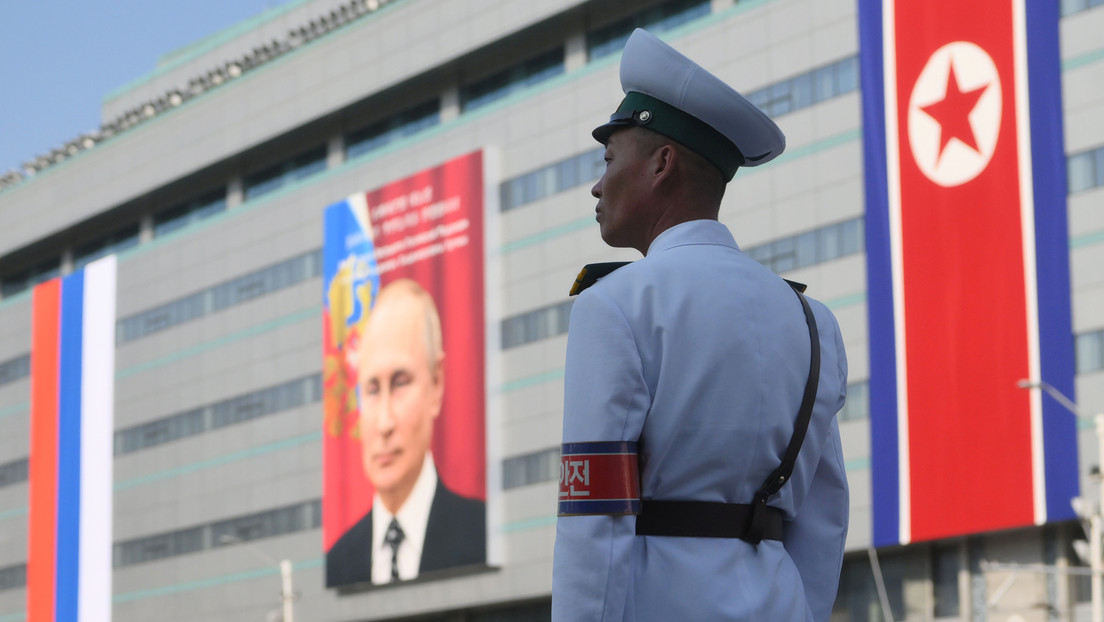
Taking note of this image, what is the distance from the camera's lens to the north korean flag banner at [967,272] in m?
37.2

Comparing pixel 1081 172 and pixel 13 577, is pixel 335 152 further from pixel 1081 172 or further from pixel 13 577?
pixel 1081 172

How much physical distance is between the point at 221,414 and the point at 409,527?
474 inches

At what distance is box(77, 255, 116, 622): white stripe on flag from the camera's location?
62.9 m

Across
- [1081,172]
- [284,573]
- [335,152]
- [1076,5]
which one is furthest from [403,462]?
[1076,5]

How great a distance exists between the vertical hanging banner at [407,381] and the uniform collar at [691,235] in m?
46.9

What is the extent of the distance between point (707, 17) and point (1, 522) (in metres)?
38.4

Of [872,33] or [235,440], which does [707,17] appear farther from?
[235,440]

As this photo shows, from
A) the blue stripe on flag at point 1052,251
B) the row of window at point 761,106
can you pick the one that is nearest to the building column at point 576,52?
the row of window at point 761,106

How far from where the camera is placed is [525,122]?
172 ft

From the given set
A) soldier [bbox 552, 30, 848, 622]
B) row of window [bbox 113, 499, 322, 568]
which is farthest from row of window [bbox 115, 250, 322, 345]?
soldier [bbox 552, 30, 848, 622]

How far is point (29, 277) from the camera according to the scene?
245ft

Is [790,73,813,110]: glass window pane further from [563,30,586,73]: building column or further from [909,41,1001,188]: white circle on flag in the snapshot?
[563,30,586,73]: building column

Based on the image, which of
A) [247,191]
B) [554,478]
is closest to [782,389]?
[554,478]

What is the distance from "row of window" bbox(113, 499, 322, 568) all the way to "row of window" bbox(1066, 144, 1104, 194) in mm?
28154
